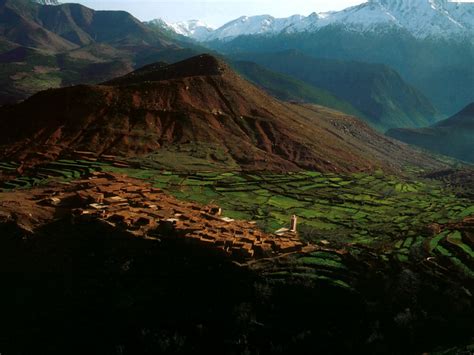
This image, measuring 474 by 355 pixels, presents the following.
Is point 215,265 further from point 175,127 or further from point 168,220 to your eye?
point 175,127

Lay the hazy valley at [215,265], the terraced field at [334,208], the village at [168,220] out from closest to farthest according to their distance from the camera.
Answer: the hazy valley at [215,265]
the village at [168,220]
the terraced field at [334,208]

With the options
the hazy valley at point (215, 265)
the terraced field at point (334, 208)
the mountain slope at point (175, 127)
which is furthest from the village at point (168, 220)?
the mountain slope at point (175, 127)

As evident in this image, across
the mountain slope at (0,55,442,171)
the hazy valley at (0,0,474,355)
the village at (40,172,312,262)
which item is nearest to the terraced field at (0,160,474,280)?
the hazy valley at (0,0,474,355)

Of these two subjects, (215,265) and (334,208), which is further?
(334,208)

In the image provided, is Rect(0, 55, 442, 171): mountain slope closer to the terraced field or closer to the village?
the terraced field

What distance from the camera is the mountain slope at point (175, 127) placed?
7925 cm

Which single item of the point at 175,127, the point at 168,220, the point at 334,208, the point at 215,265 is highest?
the point at 175,127

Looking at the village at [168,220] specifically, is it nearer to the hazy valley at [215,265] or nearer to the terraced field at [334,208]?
the hazy valley at [215,265]

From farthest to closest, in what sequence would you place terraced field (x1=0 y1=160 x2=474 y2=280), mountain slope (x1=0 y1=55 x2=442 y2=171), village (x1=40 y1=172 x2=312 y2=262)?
mountain slope (x1=0 y1=55 x2=442 y2=171) < terraced field (x1=0 y1=160 x2=474 y2=280) < village (x1=40 y1=172 x2=312 y2=262)

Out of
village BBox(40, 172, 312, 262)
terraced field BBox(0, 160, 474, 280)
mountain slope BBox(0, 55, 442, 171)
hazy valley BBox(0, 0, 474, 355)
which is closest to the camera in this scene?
hazy valley BBox(0, 0, 474, 355)

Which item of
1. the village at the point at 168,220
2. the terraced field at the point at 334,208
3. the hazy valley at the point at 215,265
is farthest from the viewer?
the terraced field at the point at 334,208

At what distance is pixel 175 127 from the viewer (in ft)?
290

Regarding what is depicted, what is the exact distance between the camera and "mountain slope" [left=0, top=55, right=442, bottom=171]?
79250 millimetres

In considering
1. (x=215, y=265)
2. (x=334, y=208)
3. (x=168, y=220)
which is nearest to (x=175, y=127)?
(x=334, y=208)
